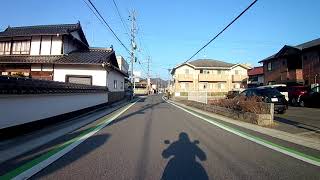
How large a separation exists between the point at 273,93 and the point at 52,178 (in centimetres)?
1584

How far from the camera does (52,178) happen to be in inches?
211

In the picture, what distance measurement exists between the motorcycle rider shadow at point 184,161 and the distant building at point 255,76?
56.8 meters

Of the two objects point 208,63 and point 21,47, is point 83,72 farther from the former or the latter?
point 208,63

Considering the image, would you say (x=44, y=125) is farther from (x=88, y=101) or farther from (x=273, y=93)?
(x=273, y=93)

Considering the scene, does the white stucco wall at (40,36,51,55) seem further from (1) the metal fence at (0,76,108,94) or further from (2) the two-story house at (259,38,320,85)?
(2) the two-story house at (259,38,320,85)

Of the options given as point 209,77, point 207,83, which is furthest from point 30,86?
point 207,83

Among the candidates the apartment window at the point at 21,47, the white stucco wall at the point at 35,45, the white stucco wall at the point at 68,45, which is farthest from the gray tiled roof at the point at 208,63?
the apartment window at the point at 21,47

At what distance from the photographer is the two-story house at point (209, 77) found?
68062 millimetres

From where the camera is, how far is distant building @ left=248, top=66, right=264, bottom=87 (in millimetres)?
63406

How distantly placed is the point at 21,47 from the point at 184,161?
26.8 meters

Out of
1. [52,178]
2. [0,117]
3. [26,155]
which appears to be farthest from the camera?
[0,117]

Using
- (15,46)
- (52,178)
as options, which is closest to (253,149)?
(52,178)

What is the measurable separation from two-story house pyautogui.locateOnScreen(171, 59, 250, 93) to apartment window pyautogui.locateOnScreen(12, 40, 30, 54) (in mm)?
41225

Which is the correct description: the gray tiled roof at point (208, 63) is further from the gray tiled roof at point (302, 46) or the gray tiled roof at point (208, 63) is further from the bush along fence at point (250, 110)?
the bush along fence at point (250, 110)
